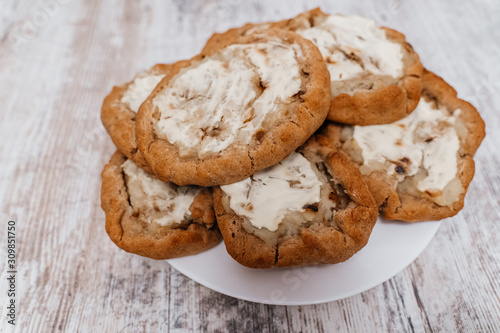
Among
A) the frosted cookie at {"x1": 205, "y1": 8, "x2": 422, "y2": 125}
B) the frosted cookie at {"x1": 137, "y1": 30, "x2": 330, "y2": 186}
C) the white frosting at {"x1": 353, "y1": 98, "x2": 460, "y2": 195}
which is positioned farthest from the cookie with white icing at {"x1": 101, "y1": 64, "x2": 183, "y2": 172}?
the white frosting at {"x1": 353, "y1": 98, "x2": 460, "y2": 195}

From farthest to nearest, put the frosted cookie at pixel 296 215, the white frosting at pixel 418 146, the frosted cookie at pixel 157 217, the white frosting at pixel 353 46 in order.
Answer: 1. the white frosting at pixel 353 46
2. the white frosting at pixel 418 146
3. the frosted cookie at pixel 157 217
4. the frosted cookie at pixel 296 215

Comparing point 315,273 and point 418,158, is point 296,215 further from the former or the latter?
point 418,158

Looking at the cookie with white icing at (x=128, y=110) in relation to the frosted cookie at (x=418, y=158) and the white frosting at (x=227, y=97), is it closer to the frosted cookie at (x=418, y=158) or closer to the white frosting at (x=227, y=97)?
the white frosting at (x=227, y=97)

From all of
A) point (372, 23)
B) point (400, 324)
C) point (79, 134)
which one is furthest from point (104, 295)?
point (372, 23)

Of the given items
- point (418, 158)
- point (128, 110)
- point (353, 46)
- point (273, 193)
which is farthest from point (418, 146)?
point (128, 110)

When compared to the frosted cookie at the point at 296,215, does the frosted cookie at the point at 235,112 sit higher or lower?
higher

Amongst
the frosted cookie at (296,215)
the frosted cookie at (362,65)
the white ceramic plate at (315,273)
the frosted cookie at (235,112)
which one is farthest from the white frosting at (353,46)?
the white ceramic plate at (315,273)

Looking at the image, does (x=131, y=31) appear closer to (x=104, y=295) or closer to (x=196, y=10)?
(x=196, y=10)
